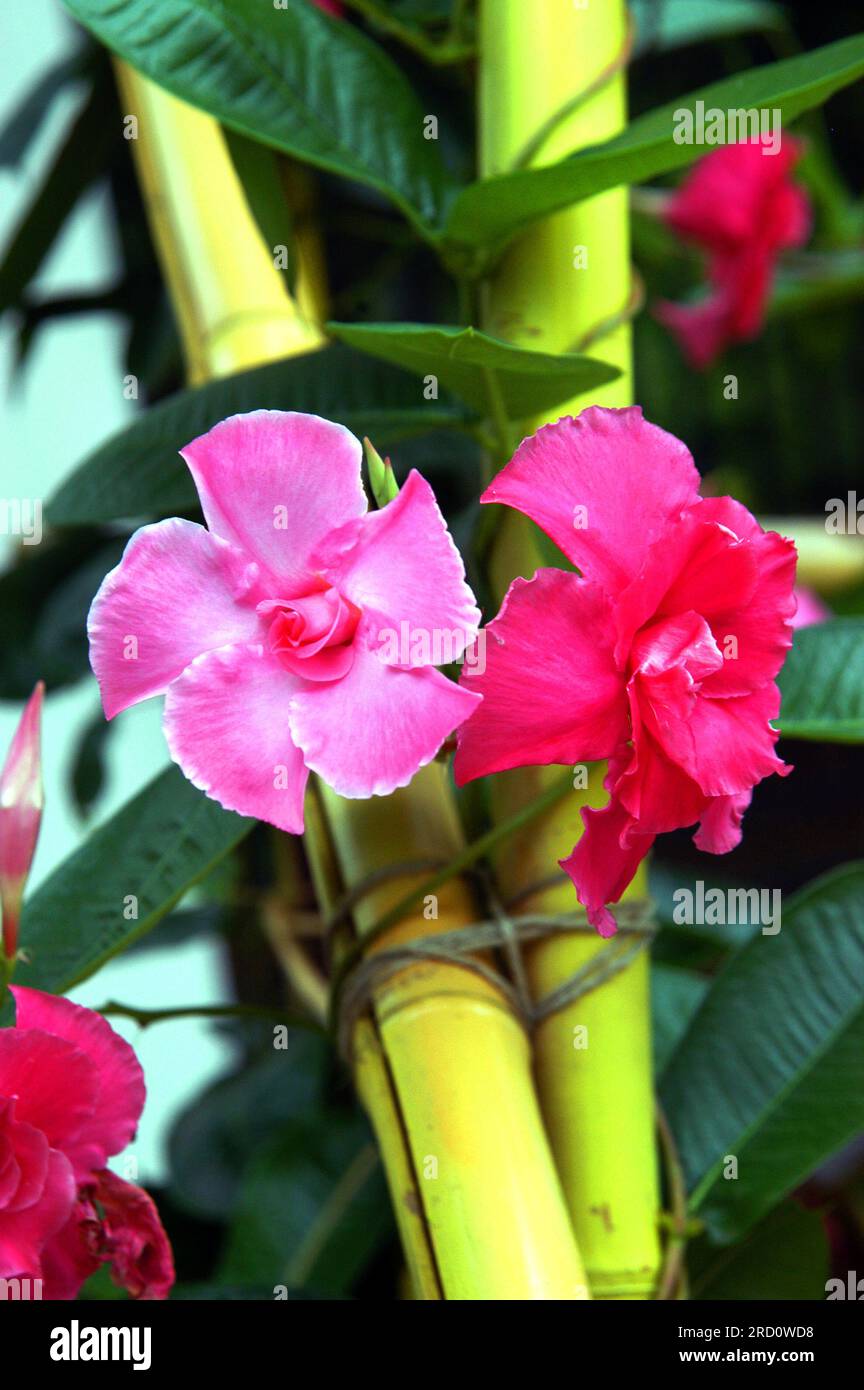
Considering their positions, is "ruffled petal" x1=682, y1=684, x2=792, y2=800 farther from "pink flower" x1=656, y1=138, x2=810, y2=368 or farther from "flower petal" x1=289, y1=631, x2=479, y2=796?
"pink flower" x1=656, y1=138, x2=810, y2=368

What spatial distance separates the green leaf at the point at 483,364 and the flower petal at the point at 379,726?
0.35 ft

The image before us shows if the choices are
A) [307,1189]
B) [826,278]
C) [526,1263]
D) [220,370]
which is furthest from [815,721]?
[826,278]

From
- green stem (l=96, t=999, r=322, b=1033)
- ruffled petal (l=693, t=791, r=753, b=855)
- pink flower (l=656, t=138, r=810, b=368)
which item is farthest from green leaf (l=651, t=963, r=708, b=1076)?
pink flower (l=656, t=138, r=810, b=368)

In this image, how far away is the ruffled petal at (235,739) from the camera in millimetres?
312

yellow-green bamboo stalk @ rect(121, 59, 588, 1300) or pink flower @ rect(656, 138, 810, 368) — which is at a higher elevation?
pink flower @ rect(656, 138, 810, 368)

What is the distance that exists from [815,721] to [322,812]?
182 mm

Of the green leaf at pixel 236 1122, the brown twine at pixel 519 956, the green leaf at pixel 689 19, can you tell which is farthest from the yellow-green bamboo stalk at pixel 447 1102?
the green leaf at pixel 689 19

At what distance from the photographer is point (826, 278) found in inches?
44.8

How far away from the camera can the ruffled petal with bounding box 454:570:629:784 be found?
0.32 meters

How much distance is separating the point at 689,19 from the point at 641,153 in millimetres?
476

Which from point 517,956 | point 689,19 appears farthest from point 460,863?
point 689,19

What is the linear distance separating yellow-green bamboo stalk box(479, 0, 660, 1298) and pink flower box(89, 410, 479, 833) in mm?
147

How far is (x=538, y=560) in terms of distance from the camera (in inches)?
18.9

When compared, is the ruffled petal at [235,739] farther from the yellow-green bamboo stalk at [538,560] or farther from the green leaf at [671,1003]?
the green leaf at [671,1003]
